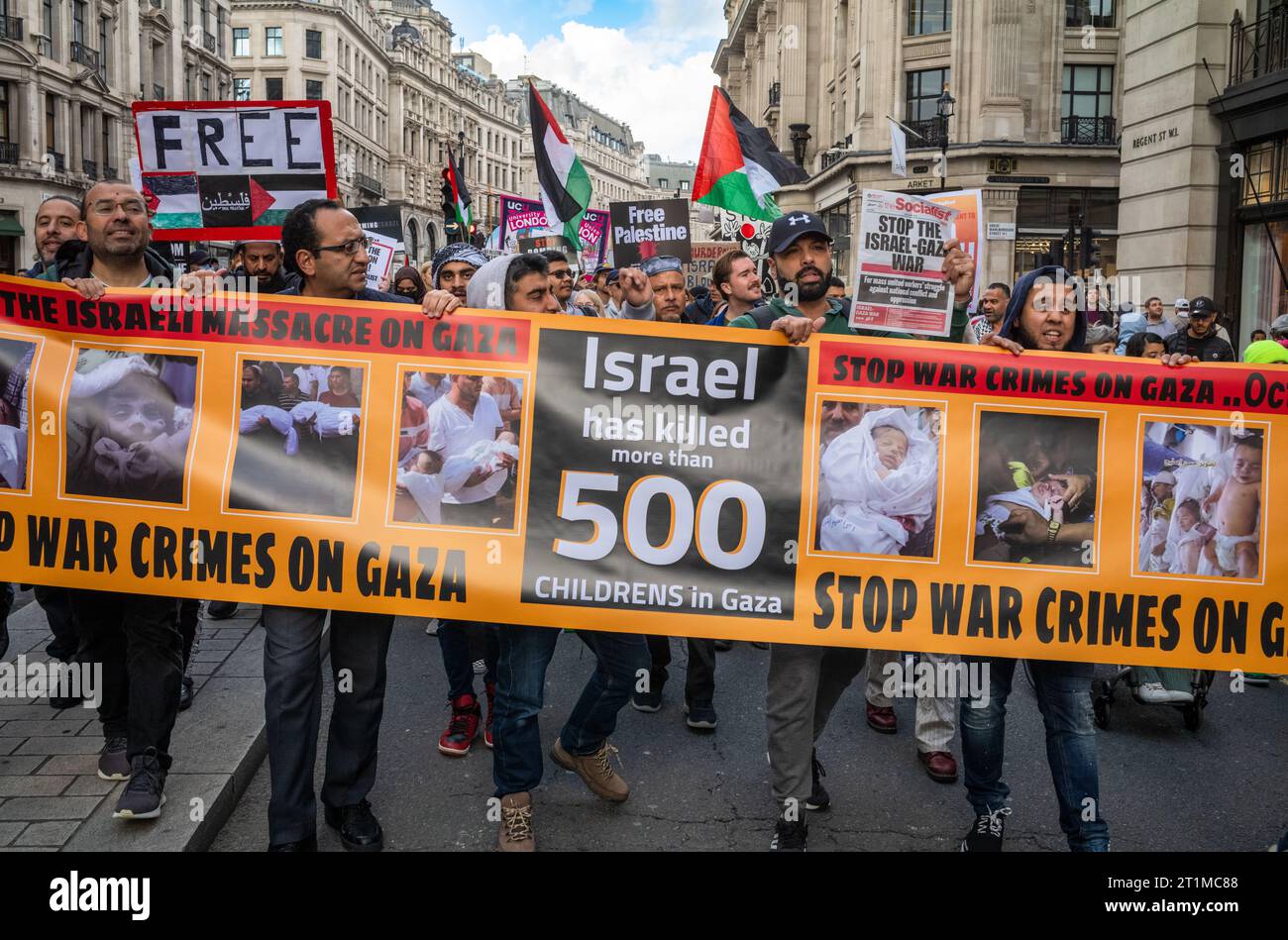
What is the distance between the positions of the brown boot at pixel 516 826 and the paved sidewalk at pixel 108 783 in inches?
44.8

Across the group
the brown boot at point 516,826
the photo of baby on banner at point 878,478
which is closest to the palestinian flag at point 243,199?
the photo of baby on banner at point 878,478

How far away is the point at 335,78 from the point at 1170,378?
269 ft

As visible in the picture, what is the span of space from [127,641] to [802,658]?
2.68 meters

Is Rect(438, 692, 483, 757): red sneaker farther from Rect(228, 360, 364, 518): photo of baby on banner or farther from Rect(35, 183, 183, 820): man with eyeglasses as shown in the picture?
Rect(228, 360, 364, 518): photo of baby on banner

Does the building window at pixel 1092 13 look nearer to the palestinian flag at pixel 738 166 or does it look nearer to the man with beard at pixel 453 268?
the palestinian flag at pixel 738 166

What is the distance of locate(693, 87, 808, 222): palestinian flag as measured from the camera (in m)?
9.34

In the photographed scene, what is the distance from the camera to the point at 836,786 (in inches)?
189

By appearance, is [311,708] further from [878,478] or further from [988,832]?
[988,832]

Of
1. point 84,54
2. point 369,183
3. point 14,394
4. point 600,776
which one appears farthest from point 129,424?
point 369,183

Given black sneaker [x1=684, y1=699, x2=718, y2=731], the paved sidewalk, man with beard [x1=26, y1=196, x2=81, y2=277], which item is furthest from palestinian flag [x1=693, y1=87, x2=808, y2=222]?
the paved sidewalk

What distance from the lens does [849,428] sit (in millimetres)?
4094

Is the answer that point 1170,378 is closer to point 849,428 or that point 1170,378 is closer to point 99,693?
point 849,428

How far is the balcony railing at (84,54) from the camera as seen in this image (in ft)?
128
